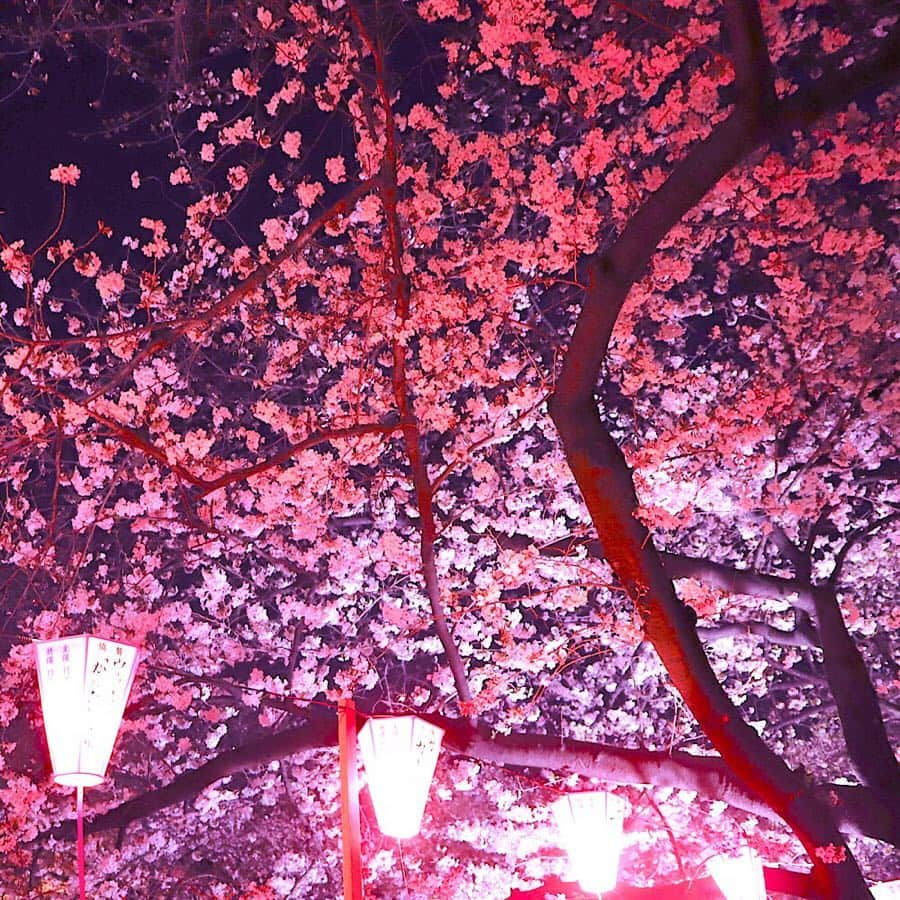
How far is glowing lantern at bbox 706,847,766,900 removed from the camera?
796cm

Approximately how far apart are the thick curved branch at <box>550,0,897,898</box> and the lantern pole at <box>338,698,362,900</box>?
2.16 metres

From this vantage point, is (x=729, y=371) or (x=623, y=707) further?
(x=623, y=707)

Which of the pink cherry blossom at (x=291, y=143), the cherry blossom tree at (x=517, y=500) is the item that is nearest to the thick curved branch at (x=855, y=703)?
the cherry blossom tree at (x=517, y=500)

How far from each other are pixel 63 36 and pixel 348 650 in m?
7.48

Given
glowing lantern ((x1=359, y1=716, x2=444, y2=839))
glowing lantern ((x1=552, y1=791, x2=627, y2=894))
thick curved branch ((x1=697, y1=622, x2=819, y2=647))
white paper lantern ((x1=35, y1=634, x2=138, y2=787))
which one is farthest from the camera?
thick curved branch ((x1=697, y1=622, x2=819, y2=647))

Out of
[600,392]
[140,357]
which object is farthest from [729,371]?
[140,357]

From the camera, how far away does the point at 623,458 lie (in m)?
6.16

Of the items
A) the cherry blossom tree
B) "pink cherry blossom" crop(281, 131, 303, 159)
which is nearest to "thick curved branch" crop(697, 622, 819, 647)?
the cherry blossom tree

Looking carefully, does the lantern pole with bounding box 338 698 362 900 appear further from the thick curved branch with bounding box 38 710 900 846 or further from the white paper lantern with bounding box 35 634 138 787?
the white paper lantern with bounding box 35 634 138 787

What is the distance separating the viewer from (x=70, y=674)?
6.09 metres

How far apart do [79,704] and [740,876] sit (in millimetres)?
5223

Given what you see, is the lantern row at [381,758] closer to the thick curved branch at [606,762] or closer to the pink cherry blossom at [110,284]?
the thick curved branch at [606,762]

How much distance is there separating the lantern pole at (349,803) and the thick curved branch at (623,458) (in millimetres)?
2164

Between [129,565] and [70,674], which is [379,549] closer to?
[129,565]
